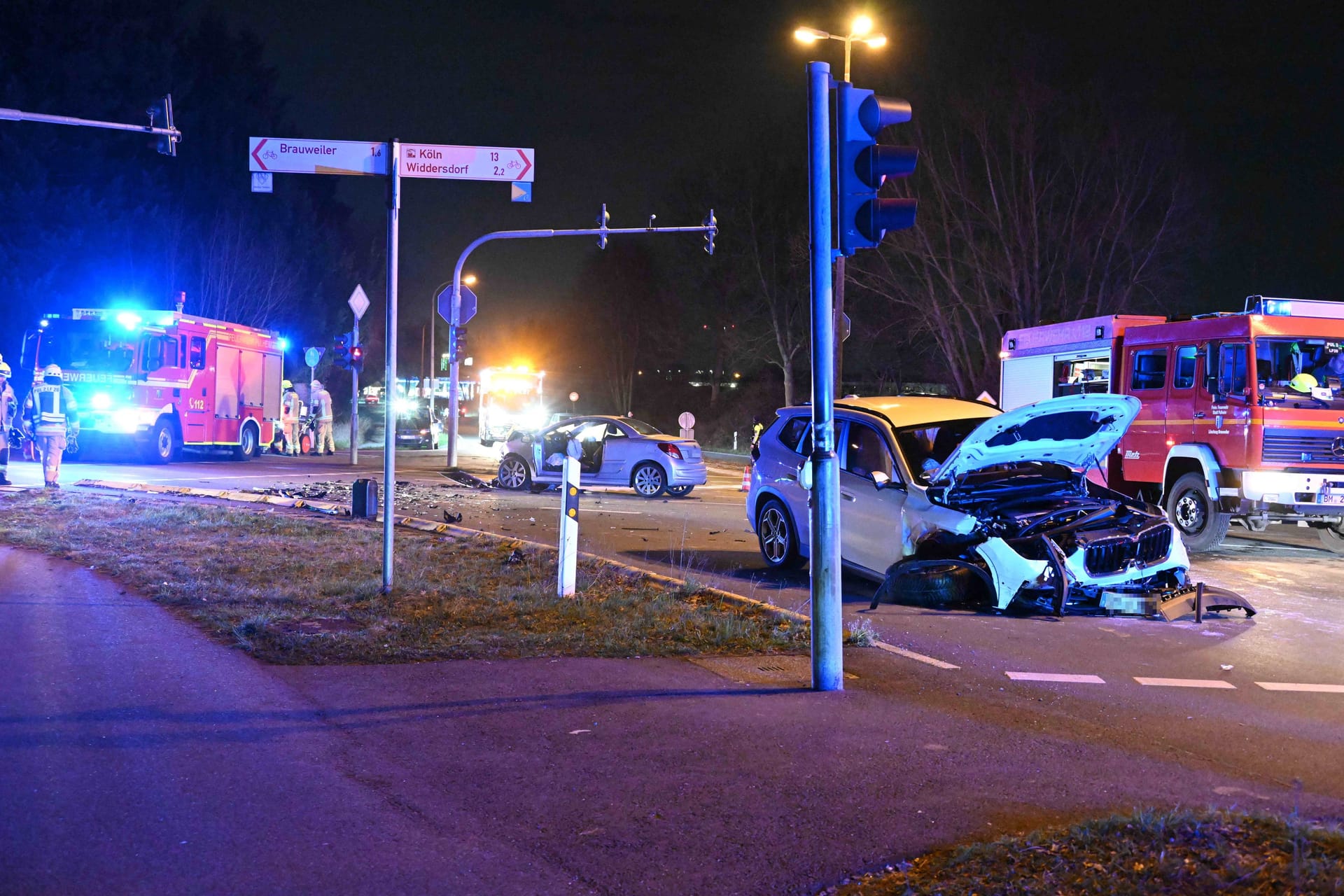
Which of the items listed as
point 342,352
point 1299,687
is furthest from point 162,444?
point 1299,687

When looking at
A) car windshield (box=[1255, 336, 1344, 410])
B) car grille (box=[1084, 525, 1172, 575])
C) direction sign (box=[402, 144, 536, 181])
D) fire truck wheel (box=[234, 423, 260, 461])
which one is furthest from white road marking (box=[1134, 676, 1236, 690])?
fire truck wheel (box=[234, 423, 260, 461])

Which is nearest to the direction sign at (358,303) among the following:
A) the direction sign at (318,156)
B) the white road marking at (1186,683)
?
the direction sign at (318,156)

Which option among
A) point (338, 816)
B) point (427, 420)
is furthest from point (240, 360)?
point (338, 816)

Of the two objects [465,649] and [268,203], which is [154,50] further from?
[465,649]

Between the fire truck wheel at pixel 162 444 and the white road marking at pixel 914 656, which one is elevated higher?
the fire truck wheel at pixel 162 444

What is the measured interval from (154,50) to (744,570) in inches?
1552

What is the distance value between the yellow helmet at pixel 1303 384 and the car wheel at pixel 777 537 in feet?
21.3

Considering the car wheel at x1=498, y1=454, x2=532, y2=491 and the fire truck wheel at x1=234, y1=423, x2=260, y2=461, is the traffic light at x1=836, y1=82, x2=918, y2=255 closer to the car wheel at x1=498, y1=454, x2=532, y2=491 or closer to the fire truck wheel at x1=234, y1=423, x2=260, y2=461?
the car wheel at x1=498, y1=454, x2=532, y2=491

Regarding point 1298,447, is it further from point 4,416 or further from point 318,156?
point 4,416

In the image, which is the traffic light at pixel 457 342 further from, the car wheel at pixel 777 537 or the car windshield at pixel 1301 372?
the car windshield at pixel 1301 372

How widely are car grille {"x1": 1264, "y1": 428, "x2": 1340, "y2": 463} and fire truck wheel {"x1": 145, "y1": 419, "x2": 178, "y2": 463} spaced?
22.9 m

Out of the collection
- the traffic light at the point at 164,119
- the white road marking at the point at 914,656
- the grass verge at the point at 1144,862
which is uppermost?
the traffic light at the point at 164,119

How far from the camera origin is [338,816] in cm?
451

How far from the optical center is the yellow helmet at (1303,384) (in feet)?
43.7
